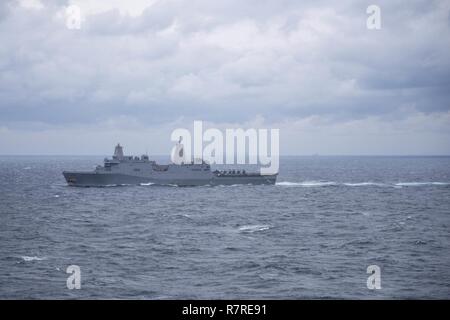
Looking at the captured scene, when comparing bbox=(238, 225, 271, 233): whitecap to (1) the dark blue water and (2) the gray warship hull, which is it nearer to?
(1) the dark blue water

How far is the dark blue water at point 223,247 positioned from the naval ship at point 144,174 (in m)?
15.8

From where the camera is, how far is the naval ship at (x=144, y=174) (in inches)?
3253

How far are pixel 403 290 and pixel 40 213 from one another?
41845 millimetres

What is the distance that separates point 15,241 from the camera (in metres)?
37.5

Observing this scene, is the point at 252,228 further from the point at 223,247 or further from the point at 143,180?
the point at 143,180

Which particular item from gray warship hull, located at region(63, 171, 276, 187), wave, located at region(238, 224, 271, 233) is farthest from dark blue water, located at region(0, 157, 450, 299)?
gray warship hull, located at region(63, 171, 276, 187)

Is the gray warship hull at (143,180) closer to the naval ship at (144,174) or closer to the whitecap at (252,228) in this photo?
the naval ship at (144,174)

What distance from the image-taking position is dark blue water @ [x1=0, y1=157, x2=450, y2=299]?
24547 mm

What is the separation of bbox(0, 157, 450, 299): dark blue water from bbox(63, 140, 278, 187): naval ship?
15826 mm

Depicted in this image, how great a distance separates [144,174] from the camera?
8456cm

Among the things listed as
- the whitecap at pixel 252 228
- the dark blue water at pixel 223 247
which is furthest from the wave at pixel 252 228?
the dark blue water at pixel 223 247

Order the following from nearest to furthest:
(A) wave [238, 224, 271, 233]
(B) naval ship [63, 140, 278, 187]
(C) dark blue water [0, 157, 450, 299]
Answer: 1. (C) dark blue water [0, 157, 450, 299]
2. (A) wave [238, 224, 271, 233]
3. (B) naval ship [63, 140, 278, 187]
